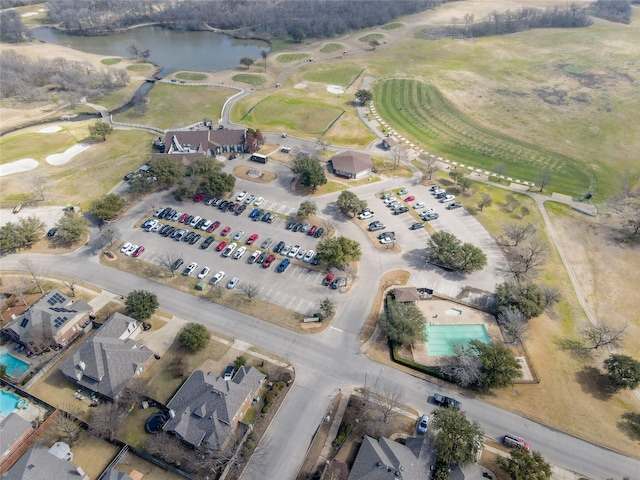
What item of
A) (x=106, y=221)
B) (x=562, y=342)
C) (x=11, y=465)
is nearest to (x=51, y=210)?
(x=106, y=221)

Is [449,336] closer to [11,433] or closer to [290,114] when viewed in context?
[11,433]

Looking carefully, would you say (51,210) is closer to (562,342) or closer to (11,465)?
(11,465)

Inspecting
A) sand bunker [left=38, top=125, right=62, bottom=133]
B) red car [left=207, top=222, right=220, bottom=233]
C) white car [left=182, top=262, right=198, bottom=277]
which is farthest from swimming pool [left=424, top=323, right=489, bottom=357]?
sand bunker [left=38, top=125, right=62, bottom=133]

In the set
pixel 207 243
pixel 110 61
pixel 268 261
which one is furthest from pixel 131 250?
pixel 110 61

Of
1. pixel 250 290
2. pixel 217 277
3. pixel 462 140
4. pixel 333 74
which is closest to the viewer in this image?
pixel 250 290

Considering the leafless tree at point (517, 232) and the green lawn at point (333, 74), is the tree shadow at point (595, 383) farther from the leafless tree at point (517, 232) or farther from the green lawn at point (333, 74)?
the green lawn at point (333, 74)

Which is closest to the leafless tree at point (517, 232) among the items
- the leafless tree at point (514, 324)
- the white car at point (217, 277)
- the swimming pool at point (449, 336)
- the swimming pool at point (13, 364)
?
the leafless tree at point (514, 324)

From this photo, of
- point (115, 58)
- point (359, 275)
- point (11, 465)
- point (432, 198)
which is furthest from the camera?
point (115, 58)
